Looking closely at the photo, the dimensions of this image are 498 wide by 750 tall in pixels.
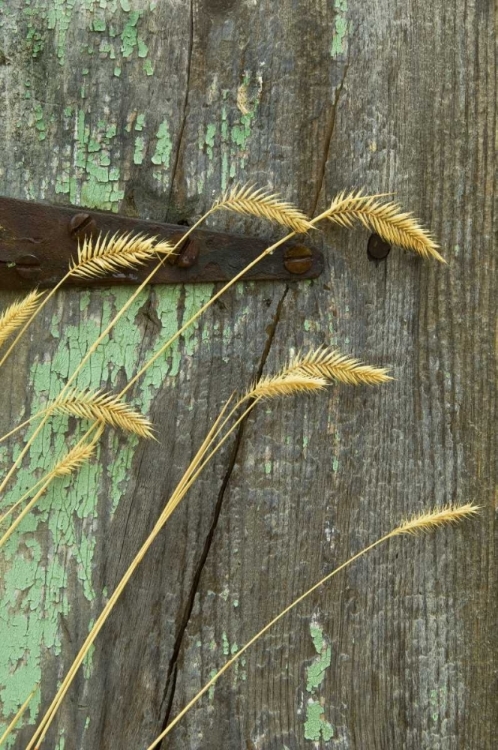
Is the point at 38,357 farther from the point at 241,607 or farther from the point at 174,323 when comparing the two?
the point at 241,607

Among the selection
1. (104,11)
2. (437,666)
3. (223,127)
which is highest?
(104,11)

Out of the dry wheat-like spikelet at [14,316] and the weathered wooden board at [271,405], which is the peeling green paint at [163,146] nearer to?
the weathered wooden board at [271,405]

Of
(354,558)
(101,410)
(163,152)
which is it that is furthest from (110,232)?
(354,558)

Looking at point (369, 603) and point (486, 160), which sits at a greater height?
point (486, 160)

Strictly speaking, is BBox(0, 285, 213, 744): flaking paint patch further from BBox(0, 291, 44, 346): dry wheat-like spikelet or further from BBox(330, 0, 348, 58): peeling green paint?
BBox(330, 0, 348, 58): peeling green paint

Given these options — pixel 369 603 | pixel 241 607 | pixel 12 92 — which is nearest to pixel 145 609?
pixel 241 607

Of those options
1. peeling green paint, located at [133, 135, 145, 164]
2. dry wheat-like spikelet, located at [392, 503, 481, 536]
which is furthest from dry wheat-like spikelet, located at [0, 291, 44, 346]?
dry wheat-like spikelet, located at [392, 503, 481, 536]

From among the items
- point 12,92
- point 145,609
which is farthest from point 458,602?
point 12,92
